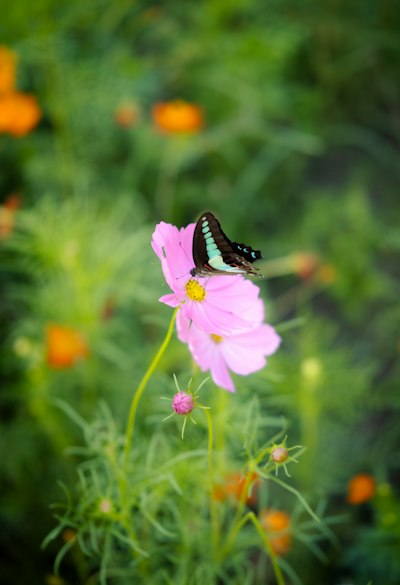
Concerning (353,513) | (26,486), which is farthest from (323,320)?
(26,486)

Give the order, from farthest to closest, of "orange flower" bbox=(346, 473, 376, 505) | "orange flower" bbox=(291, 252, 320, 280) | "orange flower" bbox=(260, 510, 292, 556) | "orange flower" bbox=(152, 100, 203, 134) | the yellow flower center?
"orange flower" bbox=(152, 100, 203, 134) → "orange flower" bbox=(291, 252, 320, 280) → "orange flower" bbox=(346, 473, 376, 505) → "orange flower" bbox=(260, 510, 292, 556) → the yellow flower center

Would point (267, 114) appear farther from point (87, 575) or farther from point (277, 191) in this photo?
point (87, 575)

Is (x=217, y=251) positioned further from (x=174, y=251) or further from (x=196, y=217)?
(x=196, y=217)

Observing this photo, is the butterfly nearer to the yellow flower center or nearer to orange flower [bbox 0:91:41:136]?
the yellow flower center

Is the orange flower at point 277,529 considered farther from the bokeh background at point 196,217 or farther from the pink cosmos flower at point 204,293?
the pink cosmos flower at point 204,293

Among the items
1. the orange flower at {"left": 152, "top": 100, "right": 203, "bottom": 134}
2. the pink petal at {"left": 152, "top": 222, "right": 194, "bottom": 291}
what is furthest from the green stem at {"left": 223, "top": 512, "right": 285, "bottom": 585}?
→ the orange flower at {"left": 152, "top": 100, "right": 203, "bottom": 134}

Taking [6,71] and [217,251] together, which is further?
[6,71]

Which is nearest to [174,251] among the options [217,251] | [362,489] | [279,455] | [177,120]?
[217,251]
